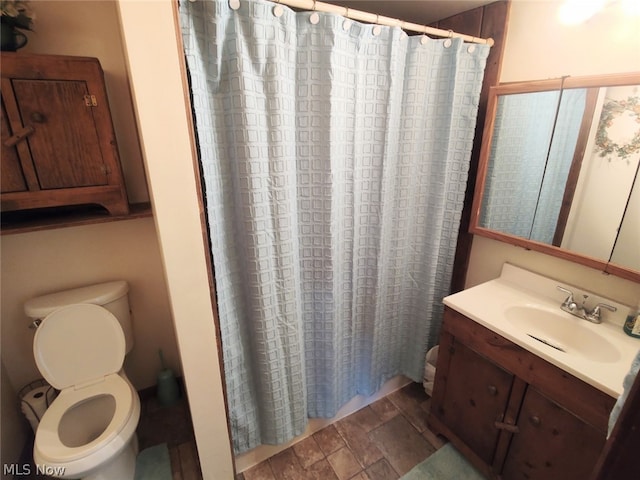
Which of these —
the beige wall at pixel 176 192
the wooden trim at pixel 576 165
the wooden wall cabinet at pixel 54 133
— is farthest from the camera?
the wooden trim at pixel 576 165

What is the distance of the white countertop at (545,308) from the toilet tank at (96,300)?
1656mm

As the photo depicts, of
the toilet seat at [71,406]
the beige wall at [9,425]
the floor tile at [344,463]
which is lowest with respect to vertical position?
the floor tile at [344,463]

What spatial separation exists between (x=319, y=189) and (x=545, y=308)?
1.20 metres

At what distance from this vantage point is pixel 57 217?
1.34 m

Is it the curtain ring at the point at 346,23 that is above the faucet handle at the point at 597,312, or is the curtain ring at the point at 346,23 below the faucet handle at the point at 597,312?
above

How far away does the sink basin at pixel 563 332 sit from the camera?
3.98ft

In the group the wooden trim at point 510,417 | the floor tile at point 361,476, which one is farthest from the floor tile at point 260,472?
the wooden trim at point 510,417

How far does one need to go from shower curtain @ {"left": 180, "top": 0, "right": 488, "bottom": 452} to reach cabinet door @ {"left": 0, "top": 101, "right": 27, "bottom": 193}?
78 centimetres

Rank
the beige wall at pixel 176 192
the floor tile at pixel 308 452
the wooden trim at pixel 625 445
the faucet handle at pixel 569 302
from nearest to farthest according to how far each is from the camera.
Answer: the wooden trim at pixel 625 445 → the beige wall at pixel 176 192 → the faucet handle at pixel 569 302 → the floor tile at pixel 308 452

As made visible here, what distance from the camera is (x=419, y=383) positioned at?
206 centimetres

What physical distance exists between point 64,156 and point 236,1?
927 mm

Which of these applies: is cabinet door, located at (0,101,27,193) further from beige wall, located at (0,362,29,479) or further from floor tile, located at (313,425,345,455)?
floor tile, located at (313,425,345,455)

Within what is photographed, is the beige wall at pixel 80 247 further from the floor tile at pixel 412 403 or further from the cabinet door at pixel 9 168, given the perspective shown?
the floor tile at pixel 412 403

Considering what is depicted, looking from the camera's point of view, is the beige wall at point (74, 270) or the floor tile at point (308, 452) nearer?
the beige wall at point (74, 270)
